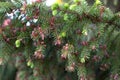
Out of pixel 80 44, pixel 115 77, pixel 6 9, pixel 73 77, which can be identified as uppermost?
pixel 6 9

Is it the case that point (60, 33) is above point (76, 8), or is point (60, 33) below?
below

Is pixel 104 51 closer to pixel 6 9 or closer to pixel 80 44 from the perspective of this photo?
pixel 80 44

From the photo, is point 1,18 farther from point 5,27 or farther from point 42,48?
point 42,48

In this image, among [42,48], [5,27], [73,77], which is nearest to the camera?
[42,48]

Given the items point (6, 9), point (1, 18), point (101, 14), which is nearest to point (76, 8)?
point (101, 14)

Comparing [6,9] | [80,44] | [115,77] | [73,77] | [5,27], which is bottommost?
[73,77]

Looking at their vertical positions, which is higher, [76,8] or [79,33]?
[76,8]

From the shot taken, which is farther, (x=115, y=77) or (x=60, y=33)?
(x=115, y=77)

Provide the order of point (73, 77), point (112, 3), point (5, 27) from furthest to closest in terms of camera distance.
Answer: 1. point (112, 3)
2. point (73, 77)
3. point (5, 27)

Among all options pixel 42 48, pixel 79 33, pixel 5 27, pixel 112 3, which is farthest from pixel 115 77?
pixel 112 3
